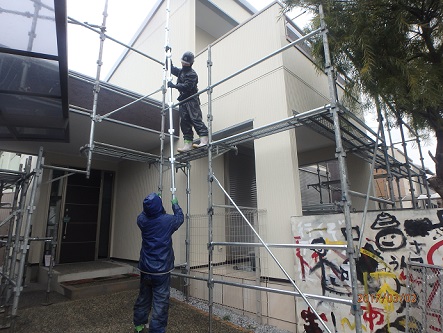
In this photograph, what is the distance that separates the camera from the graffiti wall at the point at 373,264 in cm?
304

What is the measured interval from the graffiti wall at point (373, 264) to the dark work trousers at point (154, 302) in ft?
6.63

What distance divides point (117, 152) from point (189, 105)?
1628 millimetres

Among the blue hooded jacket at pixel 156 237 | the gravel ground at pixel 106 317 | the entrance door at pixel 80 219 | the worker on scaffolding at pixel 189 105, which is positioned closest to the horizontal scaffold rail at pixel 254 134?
the worker on scaffolding at pixel 189 105

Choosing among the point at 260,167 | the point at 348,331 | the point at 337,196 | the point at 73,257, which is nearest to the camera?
the point at 348,331

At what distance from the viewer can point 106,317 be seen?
414cm

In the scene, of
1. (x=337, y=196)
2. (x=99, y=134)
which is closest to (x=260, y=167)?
(x=99, y=134)

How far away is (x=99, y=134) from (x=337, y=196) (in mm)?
7406

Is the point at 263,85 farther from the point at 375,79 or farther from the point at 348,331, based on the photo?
the point at 348,331

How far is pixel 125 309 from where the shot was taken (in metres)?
4.47

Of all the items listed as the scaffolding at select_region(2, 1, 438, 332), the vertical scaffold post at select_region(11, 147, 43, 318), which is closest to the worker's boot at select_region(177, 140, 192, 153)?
the scaffolding at select_region(2, 1, 438, 332)

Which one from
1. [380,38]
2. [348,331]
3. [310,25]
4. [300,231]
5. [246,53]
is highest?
[246,53]
